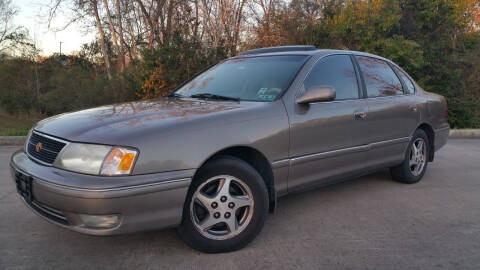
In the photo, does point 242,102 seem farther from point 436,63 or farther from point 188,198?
point 436,63

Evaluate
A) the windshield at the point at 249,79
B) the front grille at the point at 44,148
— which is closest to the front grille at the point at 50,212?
the front grille at the point at 44,148

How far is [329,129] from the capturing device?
348 centimetres

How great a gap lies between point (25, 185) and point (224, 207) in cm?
140

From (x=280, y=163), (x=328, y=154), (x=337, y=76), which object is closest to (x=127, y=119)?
(x=280, y=163)

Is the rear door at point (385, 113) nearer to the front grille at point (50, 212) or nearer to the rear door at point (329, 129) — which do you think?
the rear door at point (329, 129)

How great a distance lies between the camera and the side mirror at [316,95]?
3.21 metres

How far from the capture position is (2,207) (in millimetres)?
3764

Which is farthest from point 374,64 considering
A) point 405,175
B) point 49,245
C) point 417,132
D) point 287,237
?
point 49,245

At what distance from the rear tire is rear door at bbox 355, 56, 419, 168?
0.57 ft

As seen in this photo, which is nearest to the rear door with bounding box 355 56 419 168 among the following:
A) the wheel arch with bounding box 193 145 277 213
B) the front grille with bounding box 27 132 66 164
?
the wheel arch with bounding box 193 145 277 213

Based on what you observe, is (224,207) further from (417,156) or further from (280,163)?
(417,156)

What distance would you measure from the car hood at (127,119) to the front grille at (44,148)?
0.18 ft

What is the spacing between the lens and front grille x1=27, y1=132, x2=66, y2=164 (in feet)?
8.48

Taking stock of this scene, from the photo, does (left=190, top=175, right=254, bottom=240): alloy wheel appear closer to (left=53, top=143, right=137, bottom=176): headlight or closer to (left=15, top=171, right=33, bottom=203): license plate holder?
(left=53, top=143, right=137, bottom=176): headlight
